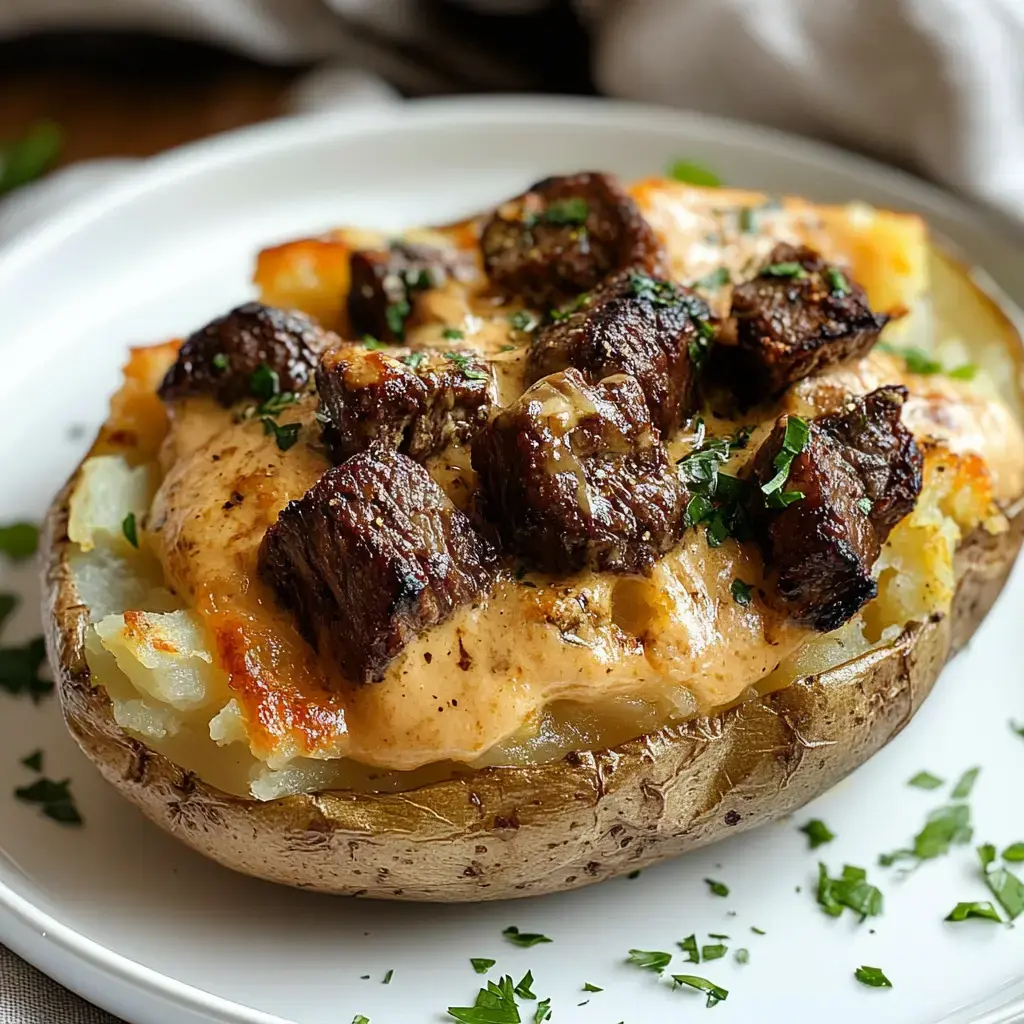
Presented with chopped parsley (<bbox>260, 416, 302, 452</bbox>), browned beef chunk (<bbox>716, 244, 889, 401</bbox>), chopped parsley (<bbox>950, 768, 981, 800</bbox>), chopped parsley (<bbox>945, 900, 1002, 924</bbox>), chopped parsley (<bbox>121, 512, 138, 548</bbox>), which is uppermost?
browned beef chunk (<bbox>716, 244, 889, 401</bbox>)

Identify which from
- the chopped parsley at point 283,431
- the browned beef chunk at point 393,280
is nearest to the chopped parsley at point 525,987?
the chopped parsley at point 283,431

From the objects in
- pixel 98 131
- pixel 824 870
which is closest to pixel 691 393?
pixel 824 870

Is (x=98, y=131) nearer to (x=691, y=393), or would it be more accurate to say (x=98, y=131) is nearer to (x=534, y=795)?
(x=691, y=393)

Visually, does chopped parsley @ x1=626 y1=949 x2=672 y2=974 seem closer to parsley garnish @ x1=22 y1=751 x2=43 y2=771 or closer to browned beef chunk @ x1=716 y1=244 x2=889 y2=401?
browned beef chunk @ x1=716 y1=244 x2=889 y2=401

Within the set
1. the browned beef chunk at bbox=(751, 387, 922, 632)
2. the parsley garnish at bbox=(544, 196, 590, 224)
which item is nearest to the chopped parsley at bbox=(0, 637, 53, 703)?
the parsley garnish at bbox=(544, 196, 590, 224)

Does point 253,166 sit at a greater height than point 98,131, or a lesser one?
greater
